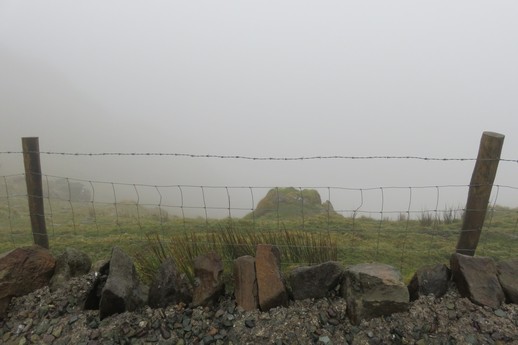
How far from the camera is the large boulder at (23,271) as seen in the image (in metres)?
4.28

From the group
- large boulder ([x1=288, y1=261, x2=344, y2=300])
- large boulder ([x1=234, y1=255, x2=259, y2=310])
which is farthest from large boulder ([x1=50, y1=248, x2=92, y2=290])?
large boulder ([x1=288, y1=261, x2=344, y2=300])

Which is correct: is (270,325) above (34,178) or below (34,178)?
below

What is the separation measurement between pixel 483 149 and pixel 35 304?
17.0 ft

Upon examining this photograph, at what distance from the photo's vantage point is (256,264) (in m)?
4.25

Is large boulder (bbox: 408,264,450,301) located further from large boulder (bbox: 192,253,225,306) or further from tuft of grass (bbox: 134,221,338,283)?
large boulder (bbox: 192,253,225,306)

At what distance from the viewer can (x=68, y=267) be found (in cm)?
452

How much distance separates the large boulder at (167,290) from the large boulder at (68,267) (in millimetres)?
1011

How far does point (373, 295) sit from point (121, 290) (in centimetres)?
249

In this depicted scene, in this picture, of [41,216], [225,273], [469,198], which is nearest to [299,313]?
[225,273]

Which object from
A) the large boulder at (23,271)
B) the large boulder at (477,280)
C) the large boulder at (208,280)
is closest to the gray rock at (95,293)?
the large boulder at (23,271)

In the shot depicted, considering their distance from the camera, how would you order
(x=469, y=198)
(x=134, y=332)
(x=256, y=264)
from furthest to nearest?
(x=469, y=198) → (x=256, y=264) → (x=134, y=332)

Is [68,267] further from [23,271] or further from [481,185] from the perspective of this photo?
[481,185]

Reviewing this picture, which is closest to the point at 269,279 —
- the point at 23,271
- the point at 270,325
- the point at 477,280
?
the point at 270,325

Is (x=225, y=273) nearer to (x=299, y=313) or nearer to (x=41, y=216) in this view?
(x=299, y=313)
